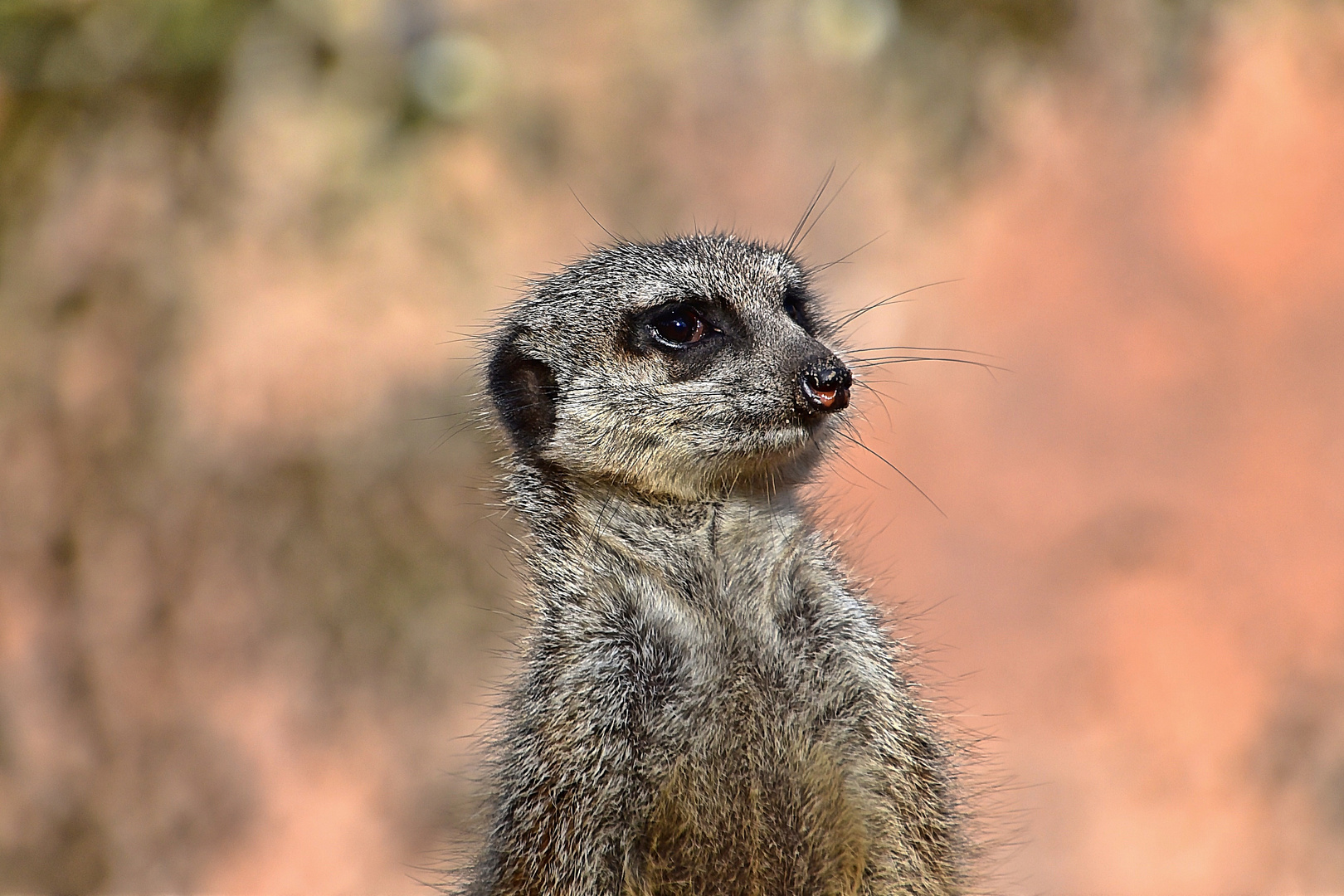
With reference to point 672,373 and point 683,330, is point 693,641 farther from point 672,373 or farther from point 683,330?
point 683,330

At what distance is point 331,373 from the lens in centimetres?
708

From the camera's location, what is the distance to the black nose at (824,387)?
286cm

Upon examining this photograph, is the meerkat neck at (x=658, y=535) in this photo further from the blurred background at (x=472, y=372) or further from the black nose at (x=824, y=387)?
the blurred background at (x=472, y=372)

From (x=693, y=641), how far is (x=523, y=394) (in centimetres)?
92

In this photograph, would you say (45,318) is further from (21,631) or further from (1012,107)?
(1012,107)

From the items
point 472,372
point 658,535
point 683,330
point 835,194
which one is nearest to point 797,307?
point 683,330

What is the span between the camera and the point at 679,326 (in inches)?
123

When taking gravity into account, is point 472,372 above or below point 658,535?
above

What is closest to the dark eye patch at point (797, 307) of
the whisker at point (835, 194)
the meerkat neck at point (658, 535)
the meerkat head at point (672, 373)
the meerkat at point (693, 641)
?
the meerkat head at point (672, 373)

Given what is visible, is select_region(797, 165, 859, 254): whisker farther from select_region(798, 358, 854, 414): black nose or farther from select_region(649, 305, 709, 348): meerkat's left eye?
select_region(798, 358, 854, 414): black nose

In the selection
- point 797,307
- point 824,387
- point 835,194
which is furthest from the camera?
point 835,194

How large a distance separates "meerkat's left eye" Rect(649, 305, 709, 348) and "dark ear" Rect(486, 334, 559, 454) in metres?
0.32

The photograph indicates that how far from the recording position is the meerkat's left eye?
3.11m

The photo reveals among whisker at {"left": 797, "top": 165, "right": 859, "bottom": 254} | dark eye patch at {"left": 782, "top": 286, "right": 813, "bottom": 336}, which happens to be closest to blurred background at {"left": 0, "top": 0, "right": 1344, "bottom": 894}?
whisker at {"left": 797, "top": 165, "right": 859, "bottom": 254}
